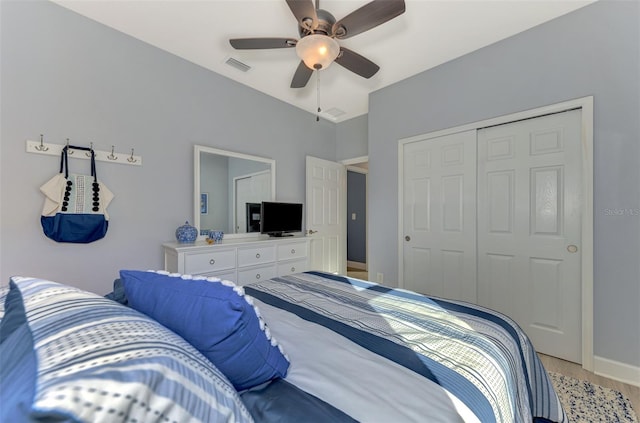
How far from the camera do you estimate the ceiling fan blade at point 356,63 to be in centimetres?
203

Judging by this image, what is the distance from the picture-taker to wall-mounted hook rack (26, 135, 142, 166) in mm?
1999

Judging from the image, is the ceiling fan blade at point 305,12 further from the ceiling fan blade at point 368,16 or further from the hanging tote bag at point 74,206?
the hanging tote bag at point 74,206

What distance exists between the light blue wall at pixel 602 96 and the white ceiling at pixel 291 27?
7.0 inches

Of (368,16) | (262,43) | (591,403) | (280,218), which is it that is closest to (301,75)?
(262,43)

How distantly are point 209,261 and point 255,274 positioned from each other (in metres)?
0.56

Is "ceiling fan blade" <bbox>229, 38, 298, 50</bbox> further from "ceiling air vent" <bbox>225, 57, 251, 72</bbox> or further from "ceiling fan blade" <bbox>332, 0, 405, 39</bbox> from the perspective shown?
"ceiling air vent" <bbox>225, 57, 251, 72</bbox>

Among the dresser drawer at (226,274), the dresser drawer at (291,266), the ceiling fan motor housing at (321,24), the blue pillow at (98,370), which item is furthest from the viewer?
the dresser drawer at (291,266)

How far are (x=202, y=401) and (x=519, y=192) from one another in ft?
9.39

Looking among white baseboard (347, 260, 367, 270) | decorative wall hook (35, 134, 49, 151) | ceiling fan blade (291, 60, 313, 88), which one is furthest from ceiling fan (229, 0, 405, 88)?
white baseboard (347, 260, 367, 270)

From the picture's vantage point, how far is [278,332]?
1.07 metres

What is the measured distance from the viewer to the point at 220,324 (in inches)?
28.1

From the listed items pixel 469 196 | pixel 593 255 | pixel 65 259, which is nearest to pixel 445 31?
pixel 469 196

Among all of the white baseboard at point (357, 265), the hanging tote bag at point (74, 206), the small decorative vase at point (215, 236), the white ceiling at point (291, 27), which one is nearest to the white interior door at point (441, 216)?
the white ceiling at point (291, 27)

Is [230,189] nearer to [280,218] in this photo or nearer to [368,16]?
[280,218]
